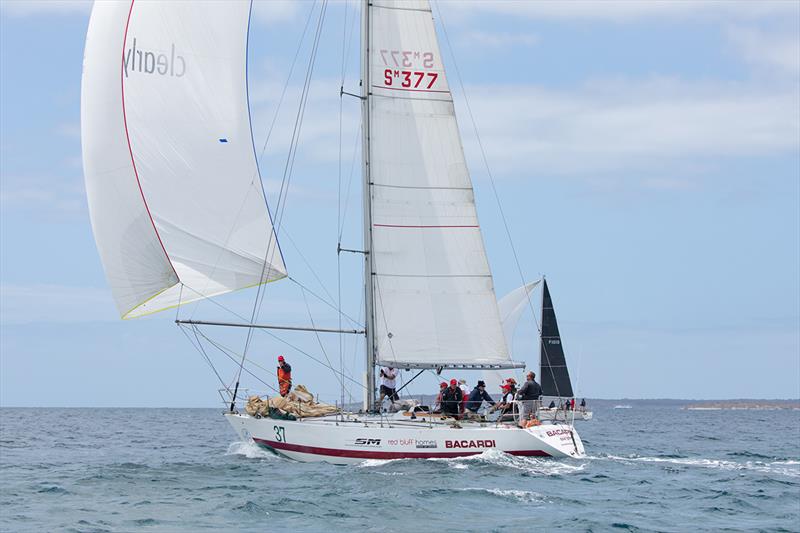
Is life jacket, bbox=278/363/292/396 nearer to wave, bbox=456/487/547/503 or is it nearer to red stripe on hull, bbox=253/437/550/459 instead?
red stripe on hull, bbox=253/437/550/459

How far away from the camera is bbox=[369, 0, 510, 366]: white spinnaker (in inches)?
890

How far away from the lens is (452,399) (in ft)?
74.1

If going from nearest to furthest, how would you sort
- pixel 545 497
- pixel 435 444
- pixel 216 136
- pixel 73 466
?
pixel 545 497 → pixel 435 444 → pixel 216 136 → pixel 73 466

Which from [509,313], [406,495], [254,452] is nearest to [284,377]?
[254,452]

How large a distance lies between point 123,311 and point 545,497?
9468 millimetres

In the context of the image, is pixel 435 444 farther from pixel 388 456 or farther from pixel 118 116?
pixel 118 116

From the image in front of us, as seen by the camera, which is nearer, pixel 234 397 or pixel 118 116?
pixel 118 116

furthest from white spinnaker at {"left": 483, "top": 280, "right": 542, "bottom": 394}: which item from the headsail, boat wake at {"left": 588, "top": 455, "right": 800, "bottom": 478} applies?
boat wake at {"left": 588, "top": 455, "right": 800, "bottom": 478}

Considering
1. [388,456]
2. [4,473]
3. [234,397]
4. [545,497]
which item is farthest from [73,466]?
[545,497]

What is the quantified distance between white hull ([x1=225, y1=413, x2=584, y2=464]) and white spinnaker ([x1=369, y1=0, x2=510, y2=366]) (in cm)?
210

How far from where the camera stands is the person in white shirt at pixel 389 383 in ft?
75.5

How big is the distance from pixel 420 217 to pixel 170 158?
17.8 feet

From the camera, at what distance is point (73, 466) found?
24047 millimetres

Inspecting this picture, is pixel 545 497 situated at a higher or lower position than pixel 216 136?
lower
